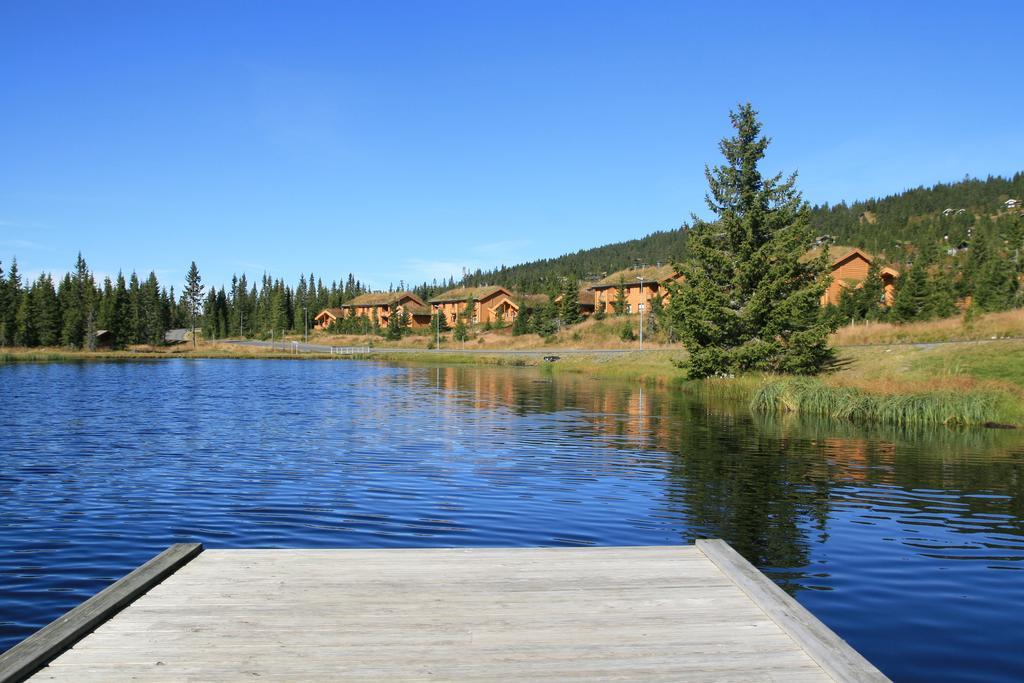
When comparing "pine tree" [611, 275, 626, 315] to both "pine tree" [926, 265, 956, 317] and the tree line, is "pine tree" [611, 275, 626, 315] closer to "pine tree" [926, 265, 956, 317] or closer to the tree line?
"pine tree" [926, 265, 956, 317]

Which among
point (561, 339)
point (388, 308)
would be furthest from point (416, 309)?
point (561, 339)

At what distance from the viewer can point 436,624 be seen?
19.7 ft

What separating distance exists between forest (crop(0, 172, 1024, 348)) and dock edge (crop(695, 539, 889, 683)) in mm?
39019

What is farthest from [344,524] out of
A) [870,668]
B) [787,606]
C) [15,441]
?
[15,441]

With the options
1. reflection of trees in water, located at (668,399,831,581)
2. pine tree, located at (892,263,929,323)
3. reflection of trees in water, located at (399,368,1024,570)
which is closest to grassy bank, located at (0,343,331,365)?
pine tree, located at (892,263,929,323)

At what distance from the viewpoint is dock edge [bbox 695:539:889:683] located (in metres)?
5.09

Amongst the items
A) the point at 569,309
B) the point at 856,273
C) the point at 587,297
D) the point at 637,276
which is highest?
the point at 637,276

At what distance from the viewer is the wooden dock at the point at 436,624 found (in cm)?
513

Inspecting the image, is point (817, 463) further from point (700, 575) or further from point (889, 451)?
point (700, 575)

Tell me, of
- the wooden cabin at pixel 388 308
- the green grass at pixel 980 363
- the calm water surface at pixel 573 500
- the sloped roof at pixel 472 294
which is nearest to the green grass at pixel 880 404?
the calm water surface at pixel 573 500

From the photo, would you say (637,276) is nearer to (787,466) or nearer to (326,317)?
(326,317)

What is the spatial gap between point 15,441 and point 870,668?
24254mm

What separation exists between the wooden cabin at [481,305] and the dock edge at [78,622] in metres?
122

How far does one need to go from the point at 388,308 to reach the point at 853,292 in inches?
4008
